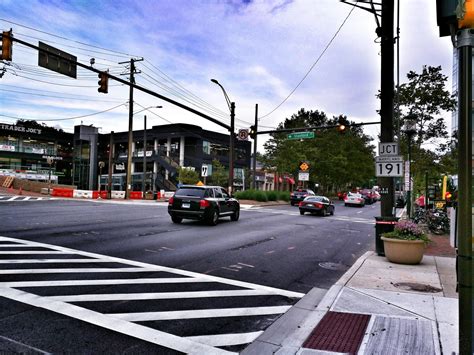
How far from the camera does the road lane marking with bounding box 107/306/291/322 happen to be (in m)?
5.12

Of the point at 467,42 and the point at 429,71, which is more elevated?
the point at 429,71

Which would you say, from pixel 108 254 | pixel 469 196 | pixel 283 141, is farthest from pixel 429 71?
pixel 283 141

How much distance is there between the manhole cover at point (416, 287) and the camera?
6.80 metres

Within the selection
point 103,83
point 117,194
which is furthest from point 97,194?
point 103,83

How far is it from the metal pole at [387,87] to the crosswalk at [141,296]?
5.62m

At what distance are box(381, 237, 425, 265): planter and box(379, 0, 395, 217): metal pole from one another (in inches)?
75.3

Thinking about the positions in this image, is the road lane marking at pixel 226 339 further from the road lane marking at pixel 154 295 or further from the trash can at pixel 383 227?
the trash can at pixel 383 227

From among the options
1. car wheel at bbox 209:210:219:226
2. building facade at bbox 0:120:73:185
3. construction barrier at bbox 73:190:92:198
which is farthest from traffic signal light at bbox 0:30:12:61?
building facade at bbox 0:120:73:185

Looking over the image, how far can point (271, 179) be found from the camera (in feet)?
246

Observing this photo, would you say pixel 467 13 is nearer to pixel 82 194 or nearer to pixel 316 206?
pixel 316 206

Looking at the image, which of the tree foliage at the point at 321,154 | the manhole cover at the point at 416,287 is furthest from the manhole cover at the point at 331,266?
the tree foliage at the point at 321,154

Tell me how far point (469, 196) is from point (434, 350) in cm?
202

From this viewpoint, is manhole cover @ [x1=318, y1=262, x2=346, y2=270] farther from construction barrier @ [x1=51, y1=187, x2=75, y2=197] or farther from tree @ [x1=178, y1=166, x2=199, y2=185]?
tree @ [x1=178, y1=166, x2=199, y2=185]

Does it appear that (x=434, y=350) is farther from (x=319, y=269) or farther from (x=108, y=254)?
(x=108, y=254)
